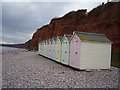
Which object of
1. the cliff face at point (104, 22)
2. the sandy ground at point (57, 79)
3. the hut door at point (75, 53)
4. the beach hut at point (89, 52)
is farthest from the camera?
the cliff face at point (104, 22)

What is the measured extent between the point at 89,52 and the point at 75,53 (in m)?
1.32

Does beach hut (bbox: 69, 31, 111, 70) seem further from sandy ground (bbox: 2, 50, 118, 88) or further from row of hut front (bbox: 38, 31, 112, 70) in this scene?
sandy ground (bbox: 2, 50, 118, 88)

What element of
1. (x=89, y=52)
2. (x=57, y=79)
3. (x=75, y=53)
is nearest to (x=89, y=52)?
(x=89, y=52)

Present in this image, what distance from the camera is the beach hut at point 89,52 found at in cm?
1155

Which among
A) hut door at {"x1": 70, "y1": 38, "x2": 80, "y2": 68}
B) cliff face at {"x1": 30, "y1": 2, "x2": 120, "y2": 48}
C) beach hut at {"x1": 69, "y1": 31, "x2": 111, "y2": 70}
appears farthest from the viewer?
cliff face at {"x1": 30, "y1": 2, "x2": 120, "y2": 48}

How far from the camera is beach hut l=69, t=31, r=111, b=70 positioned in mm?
11555

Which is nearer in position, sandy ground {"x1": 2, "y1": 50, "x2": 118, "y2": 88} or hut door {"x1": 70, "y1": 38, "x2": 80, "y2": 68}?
sandy ground {"x1": 2, "y1": 50, "x2": 118, "y2": 88}

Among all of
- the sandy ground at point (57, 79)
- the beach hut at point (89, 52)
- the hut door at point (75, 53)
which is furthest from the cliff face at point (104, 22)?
the sandy ground at point (57, 79)

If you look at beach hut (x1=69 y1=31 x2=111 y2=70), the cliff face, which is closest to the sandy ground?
beach hut (x1=69 y1=31 x2=111 y2=70)

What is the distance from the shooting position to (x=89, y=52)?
11781 millimetres

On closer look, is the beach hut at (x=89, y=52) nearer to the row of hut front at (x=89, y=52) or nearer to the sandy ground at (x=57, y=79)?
the row of hut front at (x=89, y=52)

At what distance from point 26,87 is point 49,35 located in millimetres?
61730

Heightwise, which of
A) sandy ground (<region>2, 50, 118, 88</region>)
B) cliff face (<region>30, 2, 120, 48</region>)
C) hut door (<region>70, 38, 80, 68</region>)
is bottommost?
sandy ground (<region>2, 50, 118, 88</region>)

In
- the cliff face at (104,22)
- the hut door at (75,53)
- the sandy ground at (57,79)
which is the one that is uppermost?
the cliff face at (104,22)
